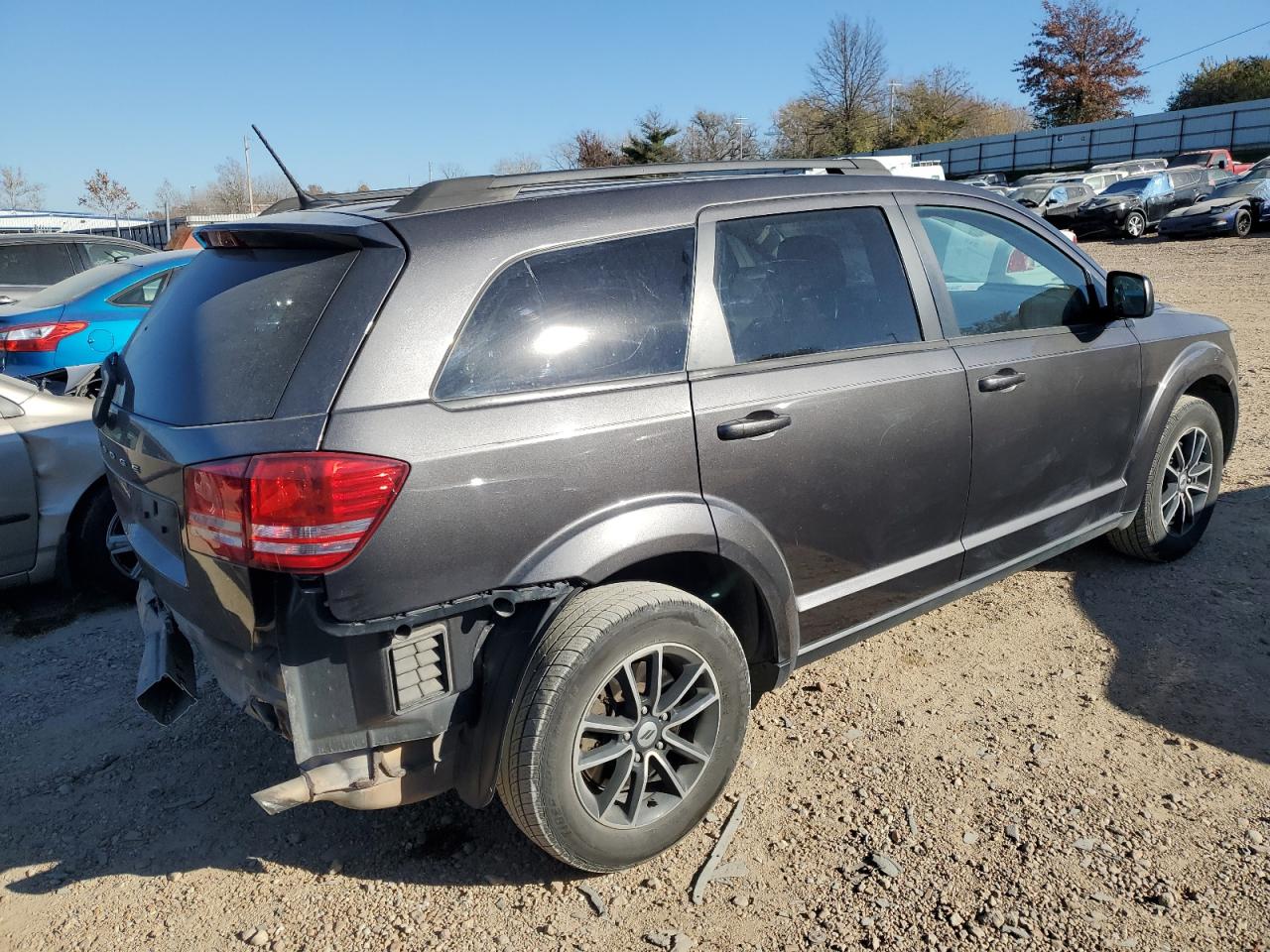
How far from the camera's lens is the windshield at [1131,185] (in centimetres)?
2559

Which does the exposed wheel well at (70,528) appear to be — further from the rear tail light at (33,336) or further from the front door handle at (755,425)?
the rear tail light at (33,336)

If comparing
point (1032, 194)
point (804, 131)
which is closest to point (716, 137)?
point (804, 131)

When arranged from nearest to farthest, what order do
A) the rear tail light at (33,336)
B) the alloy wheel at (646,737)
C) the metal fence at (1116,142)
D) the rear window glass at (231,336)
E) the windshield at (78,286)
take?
the rear window glass at (231,336) → the alloy wheel at (646,737) → the rear tail light at (33,336) → the windshield at (78,286) → the metal fence at (1116,142)

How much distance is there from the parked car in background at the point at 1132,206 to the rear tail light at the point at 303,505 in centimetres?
2668

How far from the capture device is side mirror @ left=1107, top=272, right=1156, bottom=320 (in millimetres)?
3988

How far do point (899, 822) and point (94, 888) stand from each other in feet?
7.78

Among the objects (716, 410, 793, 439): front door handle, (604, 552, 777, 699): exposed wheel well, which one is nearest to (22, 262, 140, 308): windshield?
(604, 552, 777, 699): exposed wheel well

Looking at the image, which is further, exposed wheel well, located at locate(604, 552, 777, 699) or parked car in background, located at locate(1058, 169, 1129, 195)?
parked car in background, located at locate(1058, 169, 1129, 195)

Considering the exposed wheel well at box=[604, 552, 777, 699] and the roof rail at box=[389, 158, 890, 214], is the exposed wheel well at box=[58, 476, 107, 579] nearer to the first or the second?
the roof rail at box=[389, 158, 890, 214]

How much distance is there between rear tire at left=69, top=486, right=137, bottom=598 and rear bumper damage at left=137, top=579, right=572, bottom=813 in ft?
8.38

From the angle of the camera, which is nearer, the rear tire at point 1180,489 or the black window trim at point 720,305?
the black window trim at point 720,305

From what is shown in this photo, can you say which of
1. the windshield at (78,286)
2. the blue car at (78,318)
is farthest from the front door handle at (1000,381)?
the windshield at (78,286)

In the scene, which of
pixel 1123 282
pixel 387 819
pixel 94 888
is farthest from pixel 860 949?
pixel 1123 282

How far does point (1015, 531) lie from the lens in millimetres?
3773
